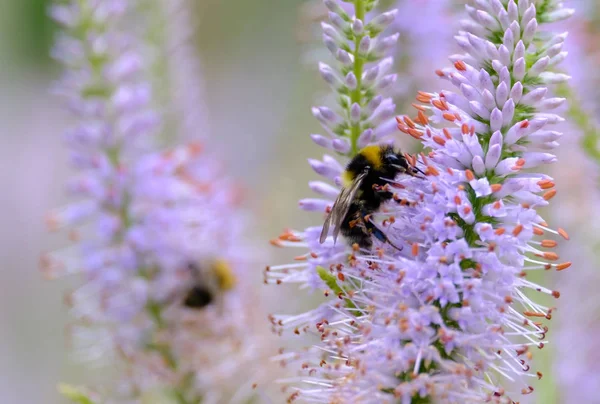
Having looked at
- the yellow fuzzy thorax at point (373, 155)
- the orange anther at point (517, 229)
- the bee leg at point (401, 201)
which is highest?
the yellow fuzzy thorax at point (373, 155)

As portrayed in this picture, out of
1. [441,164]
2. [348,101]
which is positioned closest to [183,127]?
[348,101]

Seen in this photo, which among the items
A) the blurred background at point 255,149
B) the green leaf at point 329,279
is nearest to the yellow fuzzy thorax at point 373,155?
the green leaf at point 329,279

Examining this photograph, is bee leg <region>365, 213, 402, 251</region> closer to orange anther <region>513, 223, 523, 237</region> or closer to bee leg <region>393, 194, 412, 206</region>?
bee leg <region>393, 194, 412, 206</region>

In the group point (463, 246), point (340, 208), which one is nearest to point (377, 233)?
point (340, 208)

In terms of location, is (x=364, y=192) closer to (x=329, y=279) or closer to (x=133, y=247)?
(x=329, y=279)

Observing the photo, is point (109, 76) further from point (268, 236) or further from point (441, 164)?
point (441, 164)

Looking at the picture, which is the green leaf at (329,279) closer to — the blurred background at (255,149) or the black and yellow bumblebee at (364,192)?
the black and yellow bumblebee at (364,192)

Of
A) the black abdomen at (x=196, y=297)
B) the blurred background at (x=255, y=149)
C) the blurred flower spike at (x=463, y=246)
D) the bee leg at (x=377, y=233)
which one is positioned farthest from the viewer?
the blurred background at (x=255, y=149)
